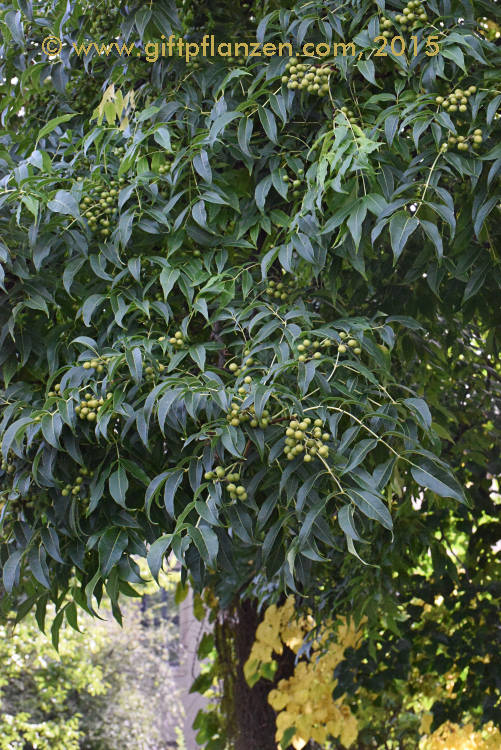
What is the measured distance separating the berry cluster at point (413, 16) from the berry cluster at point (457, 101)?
185 millimetres

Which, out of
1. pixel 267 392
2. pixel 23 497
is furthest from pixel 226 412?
pixel 23 497

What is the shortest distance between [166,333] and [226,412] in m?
0.36

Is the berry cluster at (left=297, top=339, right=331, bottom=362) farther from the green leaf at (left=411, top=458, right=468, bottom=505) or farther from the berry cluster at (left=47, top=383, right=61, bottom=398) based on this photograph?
the berry cluster at (left=47, top=383, right=61, bottom=398)

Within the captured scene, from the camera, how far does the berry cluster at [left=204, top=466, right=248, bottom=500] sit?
1604 millimetres

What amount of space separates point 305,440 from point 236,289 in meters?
0.54

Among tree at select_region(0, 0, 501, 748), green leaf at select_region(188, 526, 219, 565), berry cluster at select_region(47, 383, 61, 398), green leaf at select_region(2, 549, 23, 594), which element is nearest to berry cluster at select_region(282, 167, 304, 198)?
tree at select_region(0, 0, 501, 748)

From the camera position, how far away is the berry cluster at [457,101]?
171cm

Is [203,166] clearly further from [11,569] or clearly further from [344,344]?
[11,569]

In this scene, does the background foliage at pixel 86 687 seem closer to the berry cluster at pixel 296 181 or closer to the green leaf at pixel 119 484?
the green leaf at pixel 119 484

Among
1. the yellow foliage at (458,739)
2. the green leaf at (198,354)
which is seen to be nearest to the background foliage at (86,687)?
the yellow foliage at (458,739)

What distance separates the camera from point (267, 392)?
1.53 m

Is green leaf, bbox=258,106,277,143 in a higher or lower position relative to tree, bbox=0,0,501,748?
higher

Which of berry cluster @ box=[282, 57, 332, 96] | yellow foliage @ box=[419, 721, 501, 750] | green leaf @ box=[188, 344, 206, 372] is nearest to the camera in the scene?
green leaf @ box=[188, 344, 206, 372]

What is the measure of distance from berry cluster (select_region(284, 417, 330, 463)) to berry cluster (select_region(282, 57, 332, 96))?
761 millimetres
